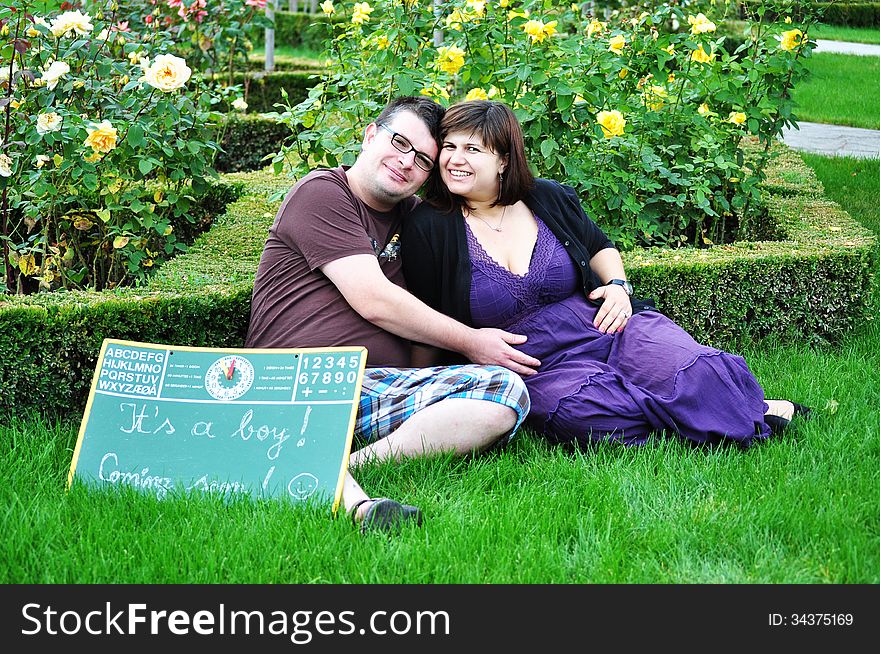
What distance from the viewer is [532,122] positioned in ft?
14.4

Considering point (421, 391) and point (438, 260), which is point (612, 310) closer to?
point (438, 260)

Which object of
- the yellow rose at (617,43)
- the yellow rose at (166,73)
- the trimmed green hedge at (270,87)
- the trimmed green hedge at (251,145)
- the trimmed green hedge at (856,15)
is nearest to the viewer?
the yellow rose at (166,73)

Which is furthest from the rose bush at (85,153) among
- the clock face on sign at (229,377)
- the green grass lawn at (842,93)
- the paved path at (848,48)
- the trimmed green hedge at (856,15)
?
the trimmed green hedge at (856,15)

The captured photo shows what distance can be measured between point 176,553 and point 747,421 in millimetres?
1886

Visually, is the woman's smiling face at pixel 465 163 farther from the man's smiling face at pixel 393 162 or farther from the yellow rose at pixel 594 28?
the yellow rose at pixel 594 28

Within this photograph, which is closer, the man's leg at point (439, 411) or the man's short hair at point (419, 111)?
the man's leg at point (439, 411)

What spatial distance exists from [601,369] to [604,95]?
1.66 meters

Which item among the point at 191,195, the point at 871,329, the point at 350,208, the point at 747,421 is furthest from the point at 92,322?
the point at 871,329

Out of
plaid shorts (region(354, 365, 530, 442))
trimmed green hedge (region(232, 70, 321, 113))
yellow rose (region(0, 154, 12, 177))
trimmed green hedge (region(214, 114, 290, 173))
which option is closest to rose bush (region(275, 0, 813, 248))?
yellow rose (region(0, 154, 12, 177))

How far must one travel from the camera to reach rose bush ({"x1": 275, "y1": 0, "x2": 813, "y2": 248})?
14.4 feet

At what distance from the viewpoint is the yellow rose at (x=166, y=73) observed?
12.7 ft

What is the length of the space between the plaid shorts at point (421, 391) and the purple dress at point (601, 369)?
21cm

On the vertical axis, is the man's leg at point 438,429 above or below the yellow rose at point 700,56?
below

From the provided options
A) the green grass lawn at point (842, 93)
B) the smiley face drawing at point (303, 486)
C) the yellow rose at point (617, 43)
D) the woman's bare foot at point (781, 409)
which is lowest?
the green grass lawn at point (842, 93)
